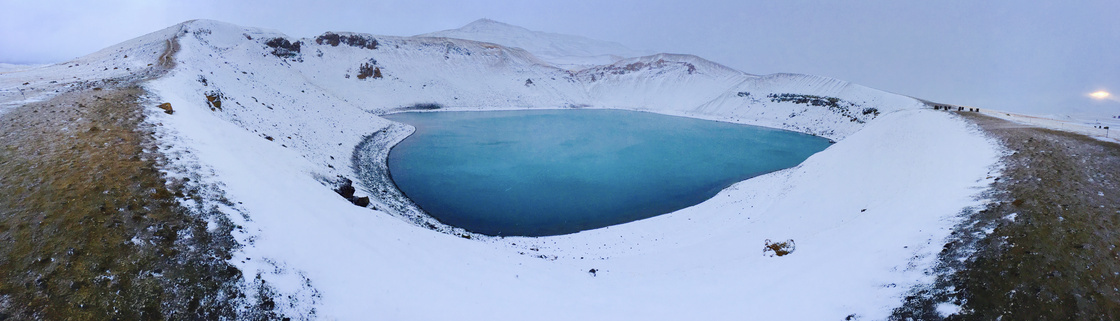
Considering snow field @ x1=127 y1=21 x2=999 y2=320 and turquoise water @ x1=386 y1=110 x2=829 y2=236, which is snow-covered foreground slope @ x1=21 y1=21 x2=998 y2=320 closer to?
snow field @ x1=127 y1=21 x2=999 y2=320

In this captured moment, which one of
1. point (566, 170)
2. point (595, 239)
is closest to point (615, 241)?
point (595, 239)

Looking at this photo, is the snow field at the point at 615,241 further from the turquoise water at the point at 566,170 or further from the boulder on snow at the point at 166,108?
the turquoise water at the point at 566,170

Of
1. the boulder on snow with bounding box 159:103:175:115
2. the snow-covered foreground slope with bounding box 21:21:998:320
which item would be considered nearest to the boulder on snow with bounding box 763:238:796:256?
the snow-covered foreground slope with bounding box 21:21:998:320

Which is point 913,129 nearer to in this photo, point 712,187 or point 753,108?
point 712,187

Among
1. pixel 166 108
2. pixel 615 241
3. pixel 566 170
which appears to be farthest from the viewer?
pixel 566 170

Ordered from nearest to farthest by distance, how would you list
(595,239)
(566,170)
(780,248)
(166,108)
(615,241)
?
1. (780,248)
2. (166,108)
3. (615,241)
4. (595,239)
5. (566,170)

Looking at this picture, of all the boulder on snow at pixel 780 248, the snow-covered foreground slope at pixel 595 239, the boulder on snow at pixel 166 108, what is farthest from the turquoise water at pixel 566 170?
the boulder on snow at pixel 166 108

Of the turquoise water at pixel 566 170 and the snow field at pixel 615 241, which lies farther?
the turquoise water at pixel 566 170

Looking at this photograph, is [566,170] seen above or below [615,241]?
below

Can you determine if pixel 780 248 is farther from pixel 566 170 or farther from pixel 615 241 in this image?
pixel 566 170
